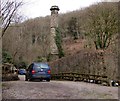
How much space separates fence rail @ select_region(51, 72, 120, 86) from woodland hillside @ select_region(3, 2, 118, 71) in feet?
12.8

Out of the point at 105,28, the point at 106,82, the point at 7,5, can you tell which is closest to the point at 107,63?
the point at 106,82

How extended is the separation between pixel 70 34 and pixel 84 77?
4725cm

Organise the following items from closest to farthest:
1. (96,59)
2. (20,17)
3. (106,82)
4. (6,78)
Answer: (20,17) → (106,82) → (96,59) → (6,78)

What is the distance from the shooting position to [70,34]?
235ft

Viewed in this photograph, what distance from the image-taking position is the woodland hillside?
39.0 meters

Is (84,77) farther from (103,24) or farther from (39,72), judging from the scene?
(103,24)

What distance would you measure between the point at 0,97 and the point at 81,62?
47.8ft

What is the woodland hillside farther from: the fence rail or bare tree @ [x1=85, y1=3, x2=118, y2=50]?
the fence rail

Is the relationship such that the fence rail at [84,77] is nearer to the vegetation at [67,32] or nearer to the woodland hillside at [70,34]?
the vegetation at [67,32]

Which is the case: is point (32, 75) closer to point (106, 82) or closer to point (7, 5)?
point (106, 82)

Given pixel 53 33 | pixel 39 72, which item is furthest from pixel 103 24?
pixel 39 72

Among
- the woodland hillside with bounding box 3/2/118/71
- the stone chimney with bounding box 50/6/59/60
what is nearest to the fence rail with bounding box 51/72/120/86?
the woodland hillside with bounding box 3/2/118/71

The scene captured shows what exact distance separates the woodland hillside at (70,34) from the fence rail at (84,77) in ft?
12.8

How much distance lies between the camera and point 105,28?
39.0 m
